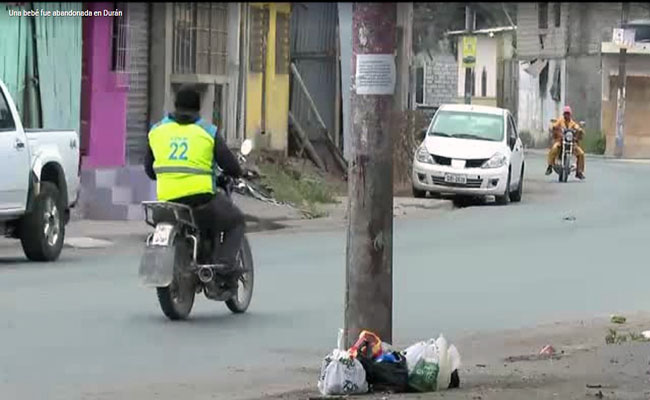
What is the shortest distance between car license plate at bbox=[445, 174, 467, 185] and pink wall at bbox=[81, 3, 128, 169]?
6.27 m

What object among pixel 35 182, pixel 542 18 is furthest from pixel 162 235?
pixel 542 18

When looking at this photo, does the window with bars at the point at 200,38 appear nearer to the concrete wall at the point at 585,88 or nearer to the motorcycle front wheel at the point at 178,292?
the motorcycle front wheel at the point at 178,292

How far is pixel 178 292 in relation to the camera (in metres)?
11.3

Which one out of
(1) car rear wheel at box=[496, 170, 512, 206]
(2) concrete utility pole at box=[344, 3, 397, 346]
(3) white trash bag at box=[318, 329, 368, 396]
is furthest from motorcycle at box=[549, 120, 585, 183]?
(3) white trash bag at box=[318, 329, 368, 396]

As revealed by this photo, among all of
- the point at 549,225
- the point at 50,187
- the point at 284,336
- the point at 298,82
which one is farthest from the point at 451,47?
the point at 284,336

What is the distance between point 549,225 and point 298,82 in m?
8.76

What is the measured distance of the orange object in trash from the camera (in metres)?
8.21

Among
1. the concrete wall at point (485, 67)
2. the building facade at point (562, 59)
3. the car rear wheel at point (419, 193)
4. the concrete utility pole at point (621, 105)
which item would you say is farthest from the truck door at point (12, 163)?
the concrete wall at point (485, 67)

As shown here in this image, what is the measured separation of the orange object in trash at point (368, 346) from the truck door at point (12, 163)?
7.70 m

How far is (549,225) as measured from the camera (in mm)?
22594

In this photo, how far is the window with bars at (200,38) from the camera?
25.0m

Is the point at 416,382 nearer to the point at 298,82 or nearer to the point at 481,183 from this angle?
the point at 481,183

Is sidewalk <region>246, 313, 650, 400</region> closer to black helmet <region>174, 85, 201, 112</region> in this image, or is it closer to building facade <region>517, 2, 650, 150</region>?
black helmet <region>174, 85, 201, 112</region>

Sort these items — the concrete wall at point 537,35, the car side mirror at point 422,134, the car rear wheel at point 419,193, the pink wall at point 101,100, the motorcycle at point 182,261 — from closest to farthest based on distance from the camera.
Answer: the motorcycle at point 182,261, the pink wall at point 101,100, the car rear wheel at point 419,193, the car side mirror at point 422,134, the concrete wall at point 537,35
